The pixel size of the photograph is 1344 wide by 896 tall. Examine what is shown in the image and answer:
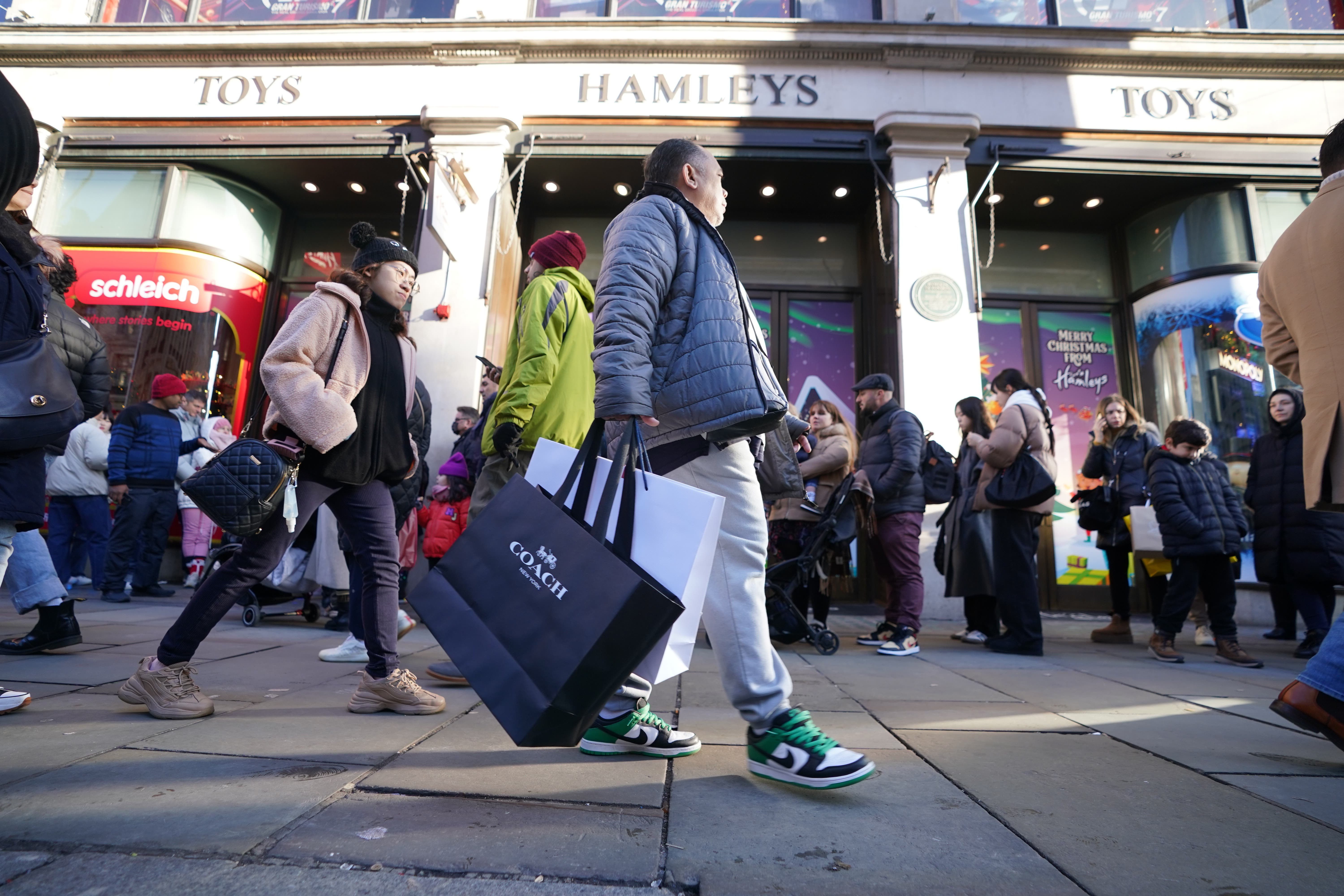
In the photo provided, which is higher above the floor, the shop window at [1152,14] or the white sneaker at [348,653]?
the shop window at [1152,14]

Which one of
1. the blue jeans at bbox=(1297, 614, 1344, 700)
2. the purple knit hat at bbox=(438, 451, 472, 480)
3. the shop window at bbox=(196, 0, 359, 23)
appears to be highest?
the shop window at bbox=(196, 0, 359, 23)

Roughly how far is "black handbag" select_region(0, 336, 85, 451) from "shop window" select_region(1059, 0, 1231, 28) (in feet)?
36.4

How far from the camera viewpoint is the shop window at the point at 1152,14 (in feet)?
30.5

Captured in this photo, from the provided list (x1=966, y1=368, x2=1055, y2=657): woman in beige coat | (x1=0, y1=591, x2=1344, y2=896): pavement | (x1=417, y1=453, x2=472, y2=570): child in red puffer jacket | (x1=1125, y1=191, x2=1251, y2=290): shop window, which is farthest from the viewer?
(x1=1125, y1=191, x2=1251, y2=290): shop window

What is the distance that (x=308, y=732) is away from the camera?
2.35m

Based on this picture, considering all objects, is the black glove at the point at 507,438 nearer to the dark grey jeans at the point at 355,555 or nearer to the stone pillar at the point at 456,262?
the dark grey jeans at the point at 355,555

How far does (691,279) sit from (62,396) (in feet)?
7.59

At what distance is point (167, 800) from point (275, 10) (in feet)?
37.4

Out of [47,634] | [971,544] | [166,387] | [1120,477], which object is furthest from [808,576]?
[166,387]

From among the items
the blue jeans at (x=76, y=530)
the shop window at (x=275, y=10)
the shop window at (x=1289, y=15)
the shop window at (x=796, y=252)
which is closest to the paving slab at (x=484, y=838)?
the blue jeans at (x=76, y=530)

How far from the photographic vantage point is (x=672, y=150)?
2.43 meters

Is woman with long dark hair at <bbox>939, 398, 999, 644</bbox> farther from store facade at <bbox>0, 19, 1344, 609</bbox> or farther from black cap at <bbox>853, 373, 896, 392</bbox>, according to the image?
store facade at <bbox>0, 19, 1344, 609</bbox>

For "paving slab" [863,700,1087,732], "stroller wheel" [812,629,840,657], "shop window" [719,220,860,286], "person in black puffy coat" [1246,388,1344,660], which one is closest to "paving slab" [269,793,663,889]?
"paving slab" [863,700,1087,732]

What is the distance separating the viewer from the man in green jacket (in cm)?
312
